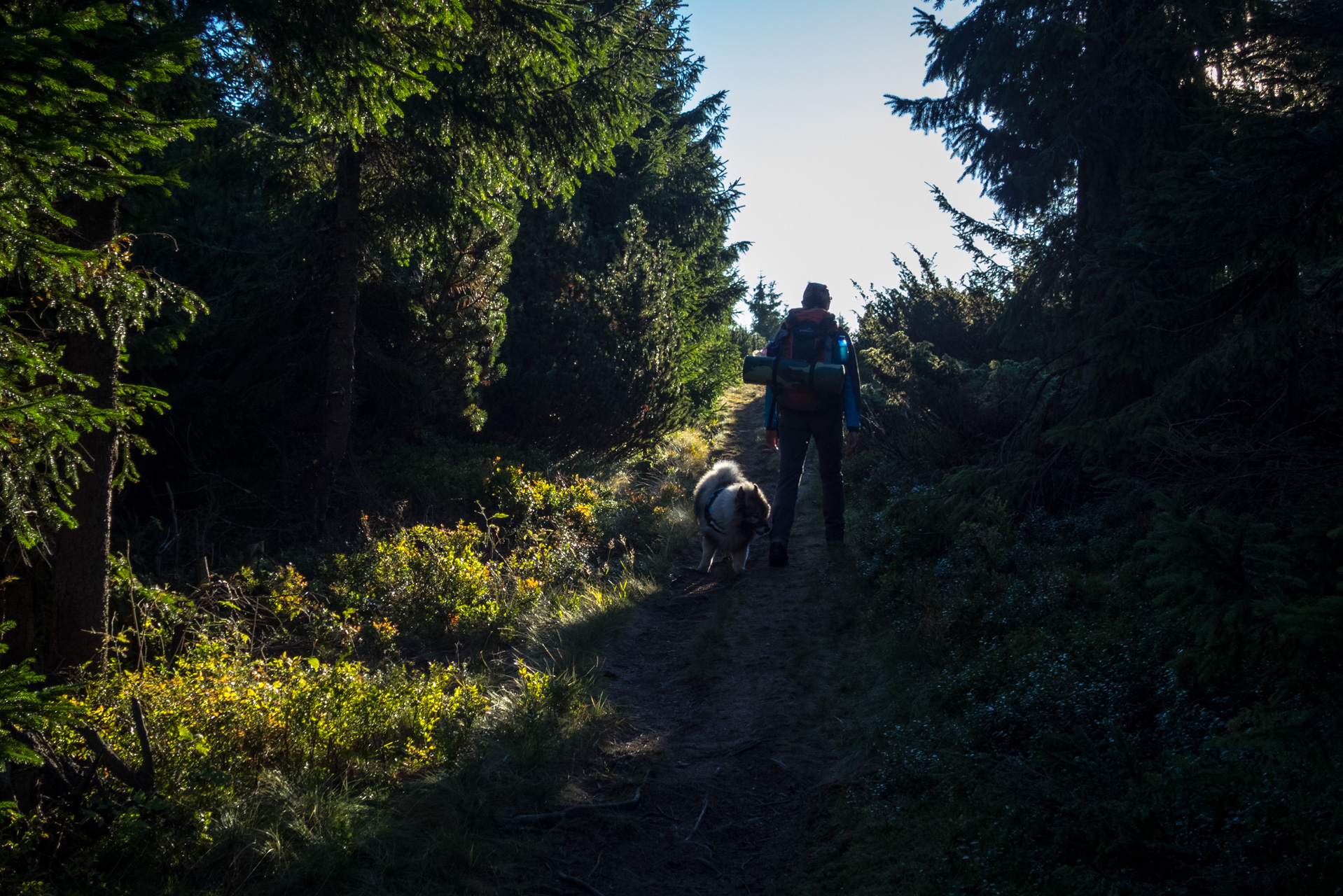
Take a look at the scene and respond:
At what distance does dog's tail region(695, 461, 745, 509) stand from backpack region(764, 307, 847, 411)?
1.38m

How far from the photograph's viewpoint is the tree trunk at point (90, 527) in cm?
433

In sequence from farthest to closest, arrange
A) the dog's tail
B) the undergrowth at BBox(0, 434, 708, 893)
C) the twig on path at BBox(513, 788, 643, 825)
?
the dog's tail → the twig on path at BBox(513, 788, 643, 825) → the undergrowth at BBox(0, 434, 708, 893)

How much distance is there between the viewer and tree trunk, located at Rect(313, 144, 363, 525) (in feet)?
29.0

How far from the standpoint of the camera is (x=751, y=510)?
8.73 meters

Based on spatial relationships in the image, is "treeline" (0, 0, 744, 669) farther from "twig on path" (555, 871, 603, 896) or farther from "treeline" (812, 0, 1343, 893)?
"treeline" (812, 0, 1343, 893)

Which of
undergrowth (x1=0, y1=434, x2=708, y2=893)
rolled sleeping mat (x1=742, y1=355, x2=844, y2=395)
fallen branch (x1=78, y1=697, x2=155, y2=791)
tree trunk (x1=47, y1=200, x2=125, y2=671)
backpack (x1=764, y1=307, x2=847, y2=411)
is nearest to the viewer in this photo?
undergrowth (x1=0, y1=434, x2=708, y2=893)

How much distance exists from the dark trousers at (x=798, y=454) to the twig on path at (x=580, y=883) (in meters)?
5.49

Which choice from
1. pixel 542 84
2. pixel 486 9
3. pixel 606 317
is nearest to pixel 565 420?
pixel 606 317

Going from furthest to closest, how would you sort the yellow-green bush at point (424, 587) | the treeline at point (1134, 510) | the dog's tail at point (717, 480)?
the dog's tail at point (717, 480)
the yellow-green bush at point (424, 587)
the treeline at point (1134, 510)

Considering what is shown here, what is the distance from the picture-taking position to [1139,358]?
19.4ft

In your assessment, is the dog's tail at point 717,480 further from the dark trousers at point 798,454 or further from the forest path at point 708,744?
the forest path at point 708,744

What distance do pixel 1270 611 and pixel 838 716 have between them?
318cm

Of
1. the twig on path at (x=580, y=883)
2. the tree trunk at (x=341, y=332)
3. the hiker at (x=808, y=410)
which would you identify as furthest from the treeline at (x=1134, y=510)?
the tree trunk at (x=341, y=332)

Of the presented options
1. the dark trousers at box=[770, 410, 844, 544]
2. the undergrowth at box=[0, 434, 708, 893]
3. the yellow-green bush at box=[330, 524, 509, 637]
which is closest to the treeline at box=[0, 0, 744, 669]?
→ the undergrowth at box=[0, 434, 708, 893]
